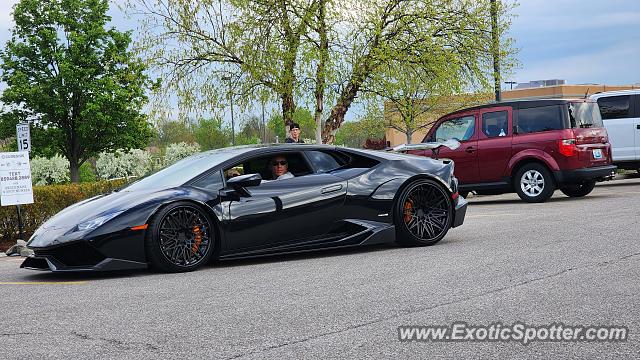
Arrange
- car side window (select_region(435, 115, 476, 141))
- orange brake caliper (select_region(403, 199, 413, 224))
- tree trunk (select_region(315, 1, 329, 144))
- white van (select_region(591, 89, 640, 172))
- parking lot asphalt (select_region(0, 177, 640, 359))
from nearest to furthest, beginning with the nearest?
parking lot asphalt (select_region(0, 177, 640, 359)) → orange brake caliper (select_region(403, 199, 413, 224)) → car side window (select_region(435, 115, 476, 141)) → white van (select_region(591, 89, 640, 172)) → tree trunk (select_region(315, 1, 329, 144))

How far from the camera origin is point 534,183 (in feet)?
51.7

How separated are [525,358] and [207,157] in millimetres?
5275

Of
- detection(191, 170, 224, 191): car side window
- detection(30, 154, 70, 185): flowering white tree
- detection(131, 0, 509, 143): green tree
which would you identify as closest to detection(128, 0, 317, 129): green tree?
detection(131, 0, 509, 143): green tree

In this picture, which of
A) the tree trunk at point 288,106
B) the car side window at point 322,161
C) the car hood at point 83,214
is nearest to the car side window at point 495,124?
the car side window at point 322,161

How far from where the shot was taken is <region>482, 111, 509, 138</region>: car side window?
16203 millimetres

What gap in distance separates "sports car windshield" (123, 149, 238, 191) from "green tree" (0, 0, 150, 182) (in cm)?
4493

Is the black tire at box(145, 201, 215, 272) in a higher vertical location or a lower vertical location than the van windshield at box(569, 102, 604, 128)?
lower

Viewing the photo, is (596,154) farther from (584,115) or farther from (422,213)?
(422,213)

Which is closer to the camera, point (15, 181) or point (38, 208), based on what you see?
point (15, 181)

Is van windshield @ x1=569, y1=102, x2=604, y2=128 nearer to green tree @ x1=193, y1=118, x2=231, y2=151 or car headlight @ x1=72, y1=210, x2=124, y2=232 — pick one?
car headlight @ x1=72, y1=210, x2=124, y2=232

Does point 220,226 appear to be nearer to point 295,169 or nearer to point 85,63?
point 295,169

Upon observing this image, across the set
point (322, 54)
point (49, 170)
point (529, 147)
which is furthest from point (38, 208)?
point (49, 170)

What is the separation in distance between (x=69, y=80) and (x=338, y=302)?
50450mm

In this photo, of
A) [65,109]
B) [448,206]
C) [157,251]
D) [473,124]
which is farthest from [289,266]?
[65,109]
